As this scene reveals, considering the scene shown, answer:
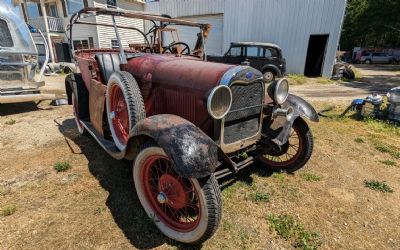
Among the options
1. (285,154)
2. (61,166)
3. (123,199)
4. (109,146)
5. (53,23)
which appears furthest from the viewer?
(53,23)

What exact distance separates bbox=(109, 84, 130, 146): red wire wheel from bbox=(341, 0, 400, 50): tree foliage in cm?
3270

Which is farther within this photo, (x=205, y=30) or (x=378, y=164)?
(x=205, y=30)

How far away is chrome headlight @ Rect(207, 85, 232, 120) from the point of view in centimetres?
229

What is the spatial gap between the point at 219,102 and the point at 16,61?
681 centimetres

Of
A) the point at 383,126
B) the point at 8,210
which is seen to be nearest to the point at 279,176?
the point at 8,210

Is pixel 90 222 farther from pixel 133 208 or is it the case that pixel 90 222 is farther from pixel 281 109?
pixel 281 109

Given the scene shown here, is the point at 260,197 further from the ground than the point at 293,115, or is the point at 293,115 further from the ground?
the point at 293,115

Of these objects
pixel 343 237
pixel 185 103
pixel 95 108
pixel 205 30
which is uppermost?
pixel 205 30

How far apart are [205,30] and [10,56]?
5.40m

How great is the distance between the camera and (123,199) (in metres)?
3.00

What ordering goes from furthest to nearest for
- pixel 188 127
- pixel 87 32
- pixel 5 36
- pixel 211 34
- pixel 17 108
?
pixel 87 32, pixel 211 34, pixel 17 108, pixel 5 36, pixel 188 127

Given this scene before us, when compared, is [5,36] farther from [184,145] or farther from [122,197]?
[184,145]

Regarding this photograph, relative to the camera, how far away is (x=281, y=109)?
3.20 m

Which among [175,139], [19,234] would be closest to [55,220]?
[19,234]
